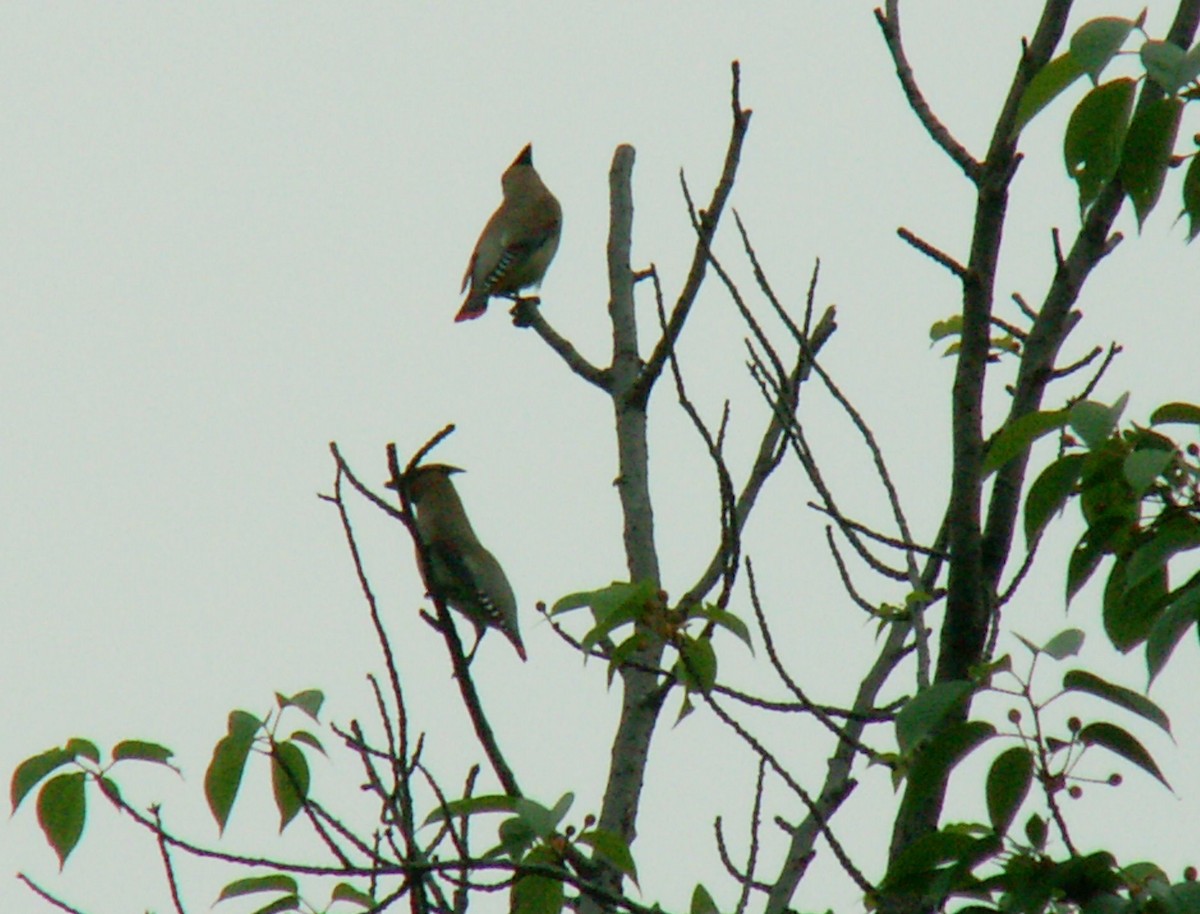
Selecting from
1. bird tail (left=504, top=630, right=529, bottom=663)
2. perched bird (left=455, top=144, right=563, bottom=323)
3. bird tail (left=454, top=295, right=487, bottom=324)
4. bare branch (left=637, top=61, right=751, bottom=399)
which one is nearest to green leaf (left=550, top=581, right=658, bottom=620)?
bare branch (left=637, top=61, right=751, bottom=399)

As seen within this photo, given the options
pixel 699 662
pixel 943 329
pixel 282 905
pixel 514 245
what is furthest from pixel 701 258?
pixel 514 245

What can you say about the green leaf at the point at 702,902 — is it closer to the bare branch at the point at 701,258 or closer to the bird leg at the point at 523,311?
the bare branch at the point at 701,258

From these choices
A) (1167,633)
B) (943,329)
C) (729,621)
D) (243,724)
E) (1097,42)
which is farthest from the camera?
(943,329)

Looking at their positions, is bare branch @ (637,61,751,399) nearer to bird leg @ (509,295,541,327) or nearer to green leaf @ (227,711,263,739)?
green leaf @ (227,711,263,739)

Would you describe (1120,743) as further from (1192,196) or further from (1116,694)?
(1192,196)

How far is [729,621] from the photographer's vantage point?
8.93 feet

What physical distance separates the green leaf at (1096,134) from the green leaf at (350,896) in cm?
158

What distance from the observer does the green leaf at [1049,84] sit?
1989mm

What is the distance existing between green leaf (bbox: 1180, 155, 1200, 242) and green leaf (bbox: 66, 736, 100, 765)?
1.96 m

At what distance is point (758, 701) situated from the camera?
2.75m

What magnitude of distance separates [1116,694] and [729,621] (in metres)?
0.89

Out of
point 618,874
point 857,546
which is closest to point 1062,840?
point 857,546

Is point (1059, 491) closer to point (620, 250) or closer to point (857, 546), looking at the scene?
point (857, 546)

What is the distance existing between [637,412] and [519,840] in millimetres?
1927
